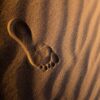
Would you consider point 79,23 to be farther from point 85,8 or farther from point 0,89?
point 0,89

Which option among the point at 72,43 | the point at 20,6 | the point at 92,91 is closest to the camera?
the point at 20,6

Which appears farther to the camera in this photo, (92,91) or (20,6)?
(92,91)

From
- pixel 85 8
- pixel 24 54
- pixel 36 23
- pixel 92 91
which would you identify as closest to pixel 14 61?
pixel 24 54

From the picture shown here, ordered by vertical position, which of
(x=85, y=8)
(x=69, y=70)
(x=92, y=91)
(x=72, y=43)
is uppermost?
(x=85, y=8)
